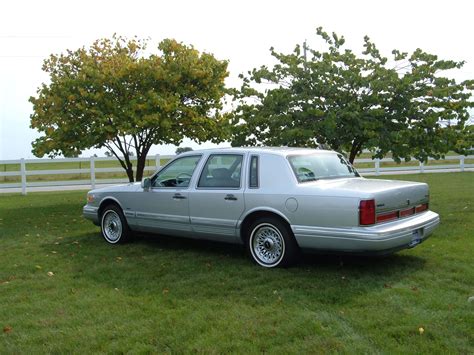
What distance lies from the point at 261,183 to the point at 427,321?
8.92 feet

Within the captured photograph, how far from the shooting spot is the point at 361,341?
406 cm

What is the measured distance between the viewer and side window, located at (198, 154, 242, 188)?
680cm

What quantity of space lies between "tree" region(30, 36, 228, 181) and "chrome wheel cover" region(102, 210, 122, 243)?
428cm

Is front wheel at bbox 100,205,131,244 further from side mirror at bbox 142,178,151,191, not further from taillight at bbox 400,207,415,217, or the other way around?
taillight at bbox 400,207,415,217

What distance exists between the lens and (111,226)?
845cm

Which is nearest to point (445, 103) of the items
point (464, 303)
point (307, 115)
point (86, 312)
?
point (307, 115)

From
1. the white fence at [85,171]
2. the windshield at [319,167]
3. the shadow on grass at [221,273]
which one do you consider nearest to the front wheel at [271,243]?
the shadow on grass at [221,273]

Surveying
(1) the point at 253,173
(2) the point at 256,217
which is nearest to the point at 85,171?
(1) the point at 253,173

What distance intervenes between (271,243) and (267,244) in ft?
0.21

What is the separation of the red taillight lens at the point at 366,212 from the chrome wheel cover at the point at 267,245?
1090 mm

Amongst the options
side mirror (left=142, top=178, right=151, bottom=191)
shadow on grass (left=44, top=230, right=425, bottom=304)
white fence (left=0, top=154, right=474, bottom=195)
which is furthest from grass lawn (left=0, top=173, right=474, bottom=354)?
white fence (left=0, top=154, right=474, bottom=195)

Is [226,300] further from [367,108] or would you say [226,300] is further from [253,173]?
[367,108]

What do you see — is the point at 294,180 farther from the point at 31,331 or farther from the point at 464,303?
the point at 31,331

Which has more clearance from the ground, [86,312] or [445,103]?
[445,103]
